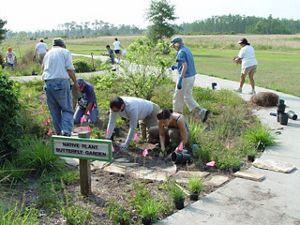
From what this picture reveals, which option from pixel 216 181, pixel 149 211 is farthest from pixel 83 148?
pixel 216 181

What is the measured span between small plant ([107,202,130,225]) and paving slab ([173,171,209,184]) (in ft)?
4.14

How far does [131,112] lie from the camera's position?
21.9 feet

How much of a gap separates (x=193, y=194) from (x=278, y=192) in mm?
1119

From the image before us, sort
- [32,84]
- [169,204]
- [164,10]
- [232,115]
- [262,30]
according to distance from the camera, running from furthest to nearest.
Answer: [262,30], [164,10], [32,84], [232,115], [169,204]

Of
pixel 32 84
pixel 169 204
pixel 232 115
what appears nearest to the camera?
pixel 169 204

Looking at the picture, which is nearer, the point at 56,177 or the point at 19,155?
Result: the point at 56,177

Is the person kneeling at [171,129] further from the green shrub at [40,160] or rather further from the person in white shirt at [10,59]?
the person in white shirt at [10,59]

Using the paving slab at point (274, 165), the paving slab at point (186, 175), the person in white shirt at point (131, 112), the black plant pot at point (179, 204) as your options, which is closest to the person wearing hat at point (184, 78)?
the person in white shirt at point (131, 112)

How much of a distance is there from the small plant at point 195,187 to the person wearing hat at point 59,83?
280 centimetres

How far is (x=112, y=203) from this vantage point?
4715mm

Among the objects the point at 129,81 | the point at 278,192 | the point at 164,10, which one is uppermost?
the point at 164,10

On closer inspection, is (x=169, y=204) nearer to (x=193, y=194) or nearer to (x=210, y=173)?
(x=193, y=194)

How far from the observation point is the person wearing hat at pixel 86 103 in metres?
8.30

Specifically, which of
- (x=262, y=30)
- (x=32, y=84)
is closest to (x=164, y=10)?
(x=32, y=84)
